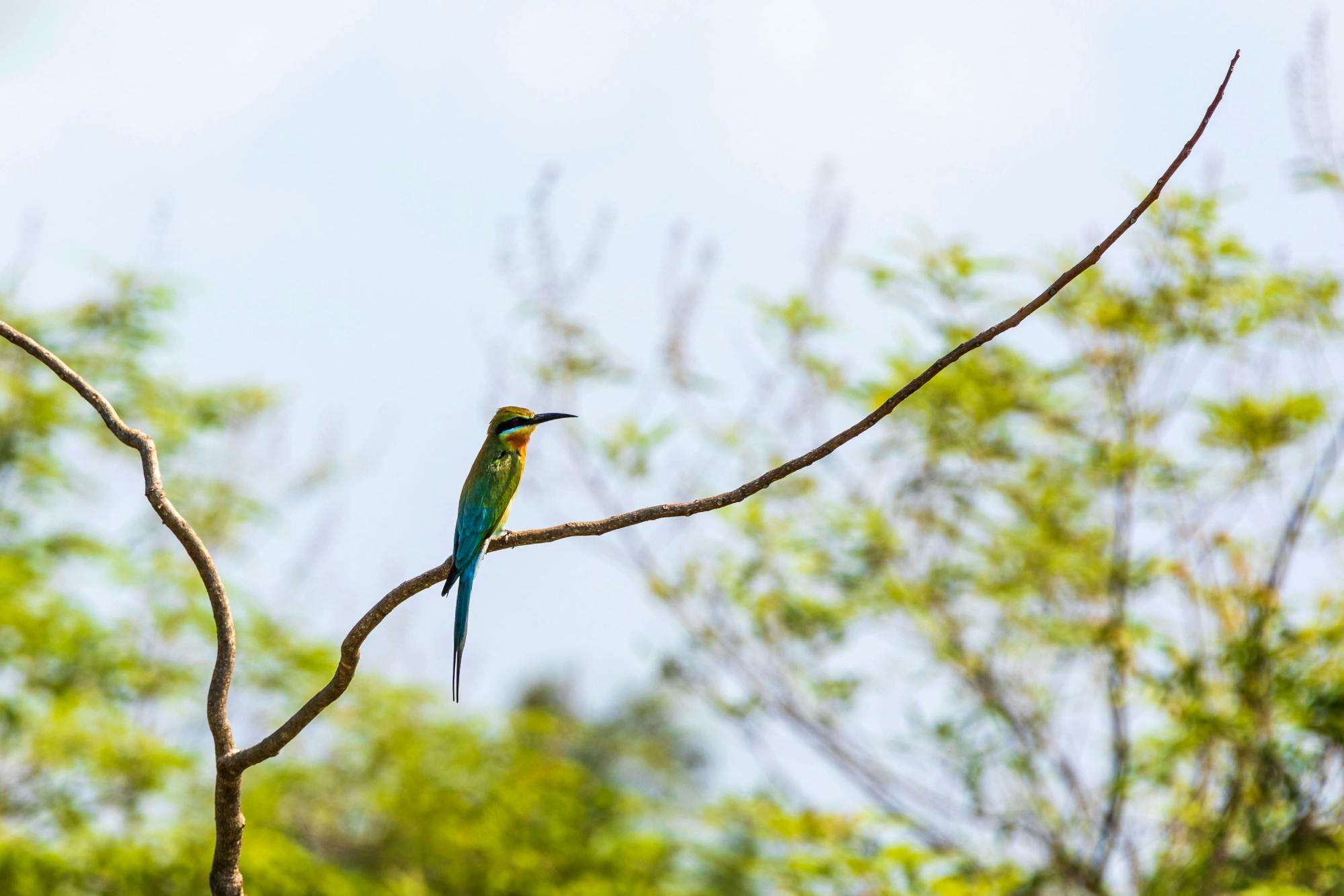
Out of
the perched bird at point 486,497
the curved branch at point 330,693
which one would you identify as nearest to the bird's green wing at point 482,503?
the perched bird at point 486,497

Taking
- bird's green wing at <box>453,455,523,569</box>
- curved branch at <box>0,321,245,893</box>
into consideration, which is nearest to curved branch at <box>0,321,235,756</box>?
curved branch at <box>0,321,245,893</box>

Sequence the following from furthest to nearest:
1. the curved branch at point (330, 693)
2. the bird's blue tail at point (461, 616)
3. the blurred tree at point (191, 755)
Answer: the blurred tree at point (191, 755), the bird's blue tail at point (461, 616), the curved branch at point (330, 693)

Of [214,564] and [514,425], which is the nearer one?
[214,564]

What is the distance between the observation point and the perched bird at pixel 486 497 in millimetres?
2602

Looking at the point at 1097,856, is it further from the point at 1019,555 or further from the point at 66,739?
the point at 66,739

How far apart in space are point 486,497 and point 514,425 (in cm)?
46

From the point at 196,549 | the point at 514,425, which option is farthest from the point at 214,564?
the point at 514,425

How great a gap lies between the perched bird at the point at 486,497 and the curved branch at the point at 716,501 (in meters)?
0.51

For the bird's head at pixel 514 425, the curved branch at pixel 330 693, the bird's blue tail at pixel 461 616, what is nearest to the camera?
the curved branch at pixel 330 693

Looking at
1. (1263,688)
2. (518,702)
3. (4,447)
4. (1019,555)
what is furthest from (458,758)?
(518,702)

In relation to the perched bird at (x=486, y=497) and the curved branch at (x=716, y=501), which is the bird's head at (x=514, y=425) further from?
the curved branch at (x=716, y=501)

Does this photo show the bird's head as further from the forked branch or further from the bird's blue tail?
the forked branch

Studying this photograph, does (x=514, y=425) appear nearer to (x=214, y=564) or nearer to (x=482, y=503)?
(x=482, y=503)

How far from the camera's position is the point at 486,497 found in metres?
3.17
